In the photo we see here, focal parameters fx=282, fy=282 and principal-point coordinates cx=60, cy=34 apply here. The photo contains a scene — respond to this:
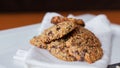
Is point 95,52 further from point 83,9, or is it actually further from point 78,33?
point 83,9

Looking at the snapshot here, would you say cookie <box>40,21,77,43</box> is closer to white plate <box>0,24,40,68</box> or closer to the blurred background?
white plate <box>0,24,40,68</box>

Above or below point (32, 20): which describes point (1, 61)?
below

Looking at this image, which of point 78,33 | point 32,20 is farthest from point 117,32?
point 32,20

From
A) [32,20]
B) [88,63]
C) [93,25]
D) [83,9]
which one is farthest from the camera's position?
[83,9]

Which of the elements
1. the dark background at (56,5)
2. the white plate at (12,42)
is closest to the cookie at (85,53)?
the white plate at (12,42)

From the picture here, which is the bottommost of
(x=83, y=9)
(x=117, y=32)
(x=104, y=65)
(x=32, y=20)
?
(x=104, y=65)

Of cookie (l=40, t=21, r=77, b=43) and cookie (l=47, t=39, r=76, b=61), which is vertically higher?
cookie (l=40, t=21, r=77, b=43)

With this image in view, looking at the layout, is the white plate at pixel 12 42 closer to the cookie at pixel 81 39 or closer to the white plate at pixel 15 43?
the white plate at pixel 15 43

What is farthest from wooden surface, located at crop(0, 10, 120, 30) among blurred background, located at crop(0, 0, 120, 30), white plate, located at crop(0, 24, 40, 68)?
white plate, located at crop(0, 24, 40, 68)

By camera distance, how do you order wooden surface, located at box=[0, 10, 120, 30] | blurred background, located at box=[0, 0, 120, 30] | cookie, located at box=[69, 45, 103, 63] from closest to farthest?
cookie, located at box=[69, 45, 103, 63] → wooden surface, located at box=[0, 10, 120, 30] → blurred background, located at box=[0, 0, 120, 30]

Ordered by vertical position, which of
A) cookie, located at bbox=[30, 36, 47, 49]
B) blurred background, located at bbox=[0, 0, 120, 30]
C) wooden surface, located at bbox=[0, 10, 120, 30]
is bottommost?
cookie, located at bbox=[30, 36, 47, 49]
